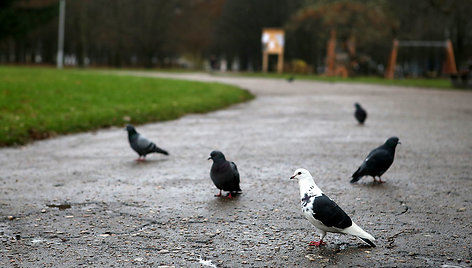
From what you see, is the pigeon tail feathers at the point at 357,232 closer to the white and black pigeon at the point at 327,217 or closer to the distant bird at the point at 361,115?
the white and black pigeon at the point at 327,217

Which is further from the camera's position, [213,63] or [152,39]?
[152,39]

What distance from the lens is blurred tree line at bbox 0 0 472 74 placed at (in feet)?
156

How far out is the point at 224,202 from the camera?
A: 236 inches

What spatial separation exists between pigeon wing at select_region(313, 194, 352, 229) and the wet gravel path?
0.24 metres

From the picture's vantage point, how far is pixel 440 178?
285 inches

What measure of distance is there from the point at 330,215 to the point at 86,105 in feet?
36.5

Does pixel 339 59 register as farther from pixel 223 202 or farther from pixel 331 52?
pixel 223 202

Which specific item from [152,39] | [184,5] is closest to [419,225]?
[152,39]

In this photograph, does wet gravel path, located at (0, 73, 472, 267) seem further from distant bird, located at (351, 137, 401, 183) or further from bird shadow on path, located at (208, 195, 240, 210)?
distant bird, located at (351, 137, 401, 183)

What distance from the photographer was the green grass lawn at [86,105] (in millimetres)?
11102

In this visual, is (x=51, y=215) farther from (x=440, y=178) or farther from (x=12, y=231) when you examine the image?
(x=440, y=178)

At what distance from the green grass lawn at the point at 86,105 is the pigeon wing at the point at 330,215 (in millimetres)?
7036

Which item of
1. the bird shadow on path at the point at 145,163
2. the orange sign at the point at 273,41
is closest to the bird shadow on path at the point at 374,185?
the bird shadow on path at the point at 145,163

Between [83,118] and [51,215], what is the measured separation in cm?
736
